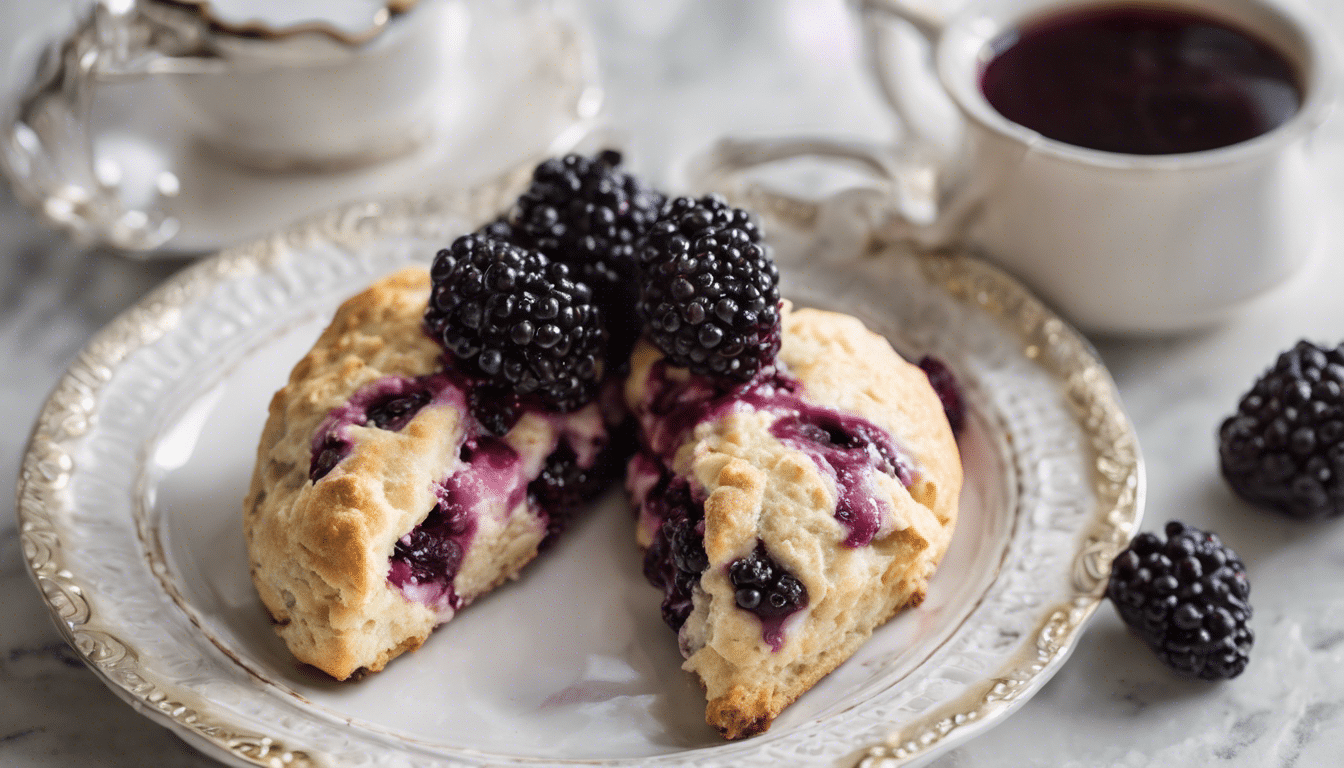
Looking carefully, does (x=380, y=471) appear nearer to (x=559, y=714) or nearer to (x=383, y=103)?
(x=559, y=714)

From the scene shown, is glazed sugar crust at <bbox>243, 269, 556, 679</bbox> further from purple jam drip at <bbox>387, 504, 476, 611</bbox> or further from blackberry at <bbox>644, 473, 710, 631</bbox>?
blackberry at <bbox>644, 473, 710, 631</bbox>

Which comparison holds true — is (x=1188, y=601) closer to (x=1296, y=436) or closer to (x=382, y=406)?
(x=1296, y=436)

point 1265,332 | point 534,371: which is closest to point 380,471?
point 534,371

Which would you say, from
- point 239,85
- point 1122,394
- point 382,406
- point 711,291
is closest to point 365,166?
point 239,85

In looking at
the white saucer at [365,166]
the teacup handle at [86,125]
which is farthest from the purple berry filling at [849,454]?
the teacup handle at [86,125]

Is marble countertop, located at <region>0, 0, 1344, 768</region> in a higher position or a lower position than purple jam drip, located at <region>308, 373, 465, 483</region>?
lower

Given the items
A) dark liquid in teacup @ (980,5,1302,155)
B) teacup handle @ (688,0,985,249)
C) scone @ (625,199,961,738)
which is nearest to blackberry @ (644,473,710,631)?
scone @ (625,199,961,738)
